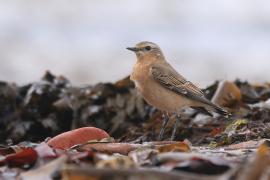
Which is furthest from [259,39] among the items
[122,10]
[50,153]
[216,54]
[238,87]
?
[50,153]

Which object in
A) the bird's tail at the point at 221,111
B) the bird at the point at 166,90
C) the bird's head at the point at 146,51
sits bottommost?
the bird's tail at the point at 221,111

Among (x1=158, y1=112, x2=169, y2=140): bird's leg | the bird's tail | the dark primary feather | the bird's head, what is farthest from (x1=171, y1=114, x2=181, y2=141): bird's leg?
the bird's head

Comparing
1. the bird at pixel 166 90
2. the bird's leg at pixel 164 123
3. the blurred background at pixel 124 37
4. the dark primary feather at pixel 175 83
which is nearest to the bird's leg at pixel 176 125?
the bird at pixel 166 90

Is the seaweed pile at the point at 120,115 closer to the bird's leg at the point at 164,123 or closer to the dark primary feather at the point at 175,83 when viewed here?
the bird's leg at the point at 164,123

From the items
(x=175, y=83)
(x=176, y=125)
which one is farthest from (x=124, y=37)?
(x=176, y=125)

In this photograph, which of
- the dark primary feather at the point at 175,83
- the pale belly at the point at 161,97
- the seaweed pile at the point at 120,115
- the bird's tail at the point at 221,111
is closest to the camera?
the seaweed pile at the point at 120,115

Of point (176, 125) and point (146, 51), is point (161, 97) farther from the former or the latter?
point (146, 51)

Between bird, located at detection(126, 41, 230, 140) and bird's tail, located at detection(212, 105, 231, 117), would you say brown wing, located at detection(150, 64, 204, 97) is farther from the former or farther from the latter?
bird's tail, located at detection(212, 105, 231, 117)
